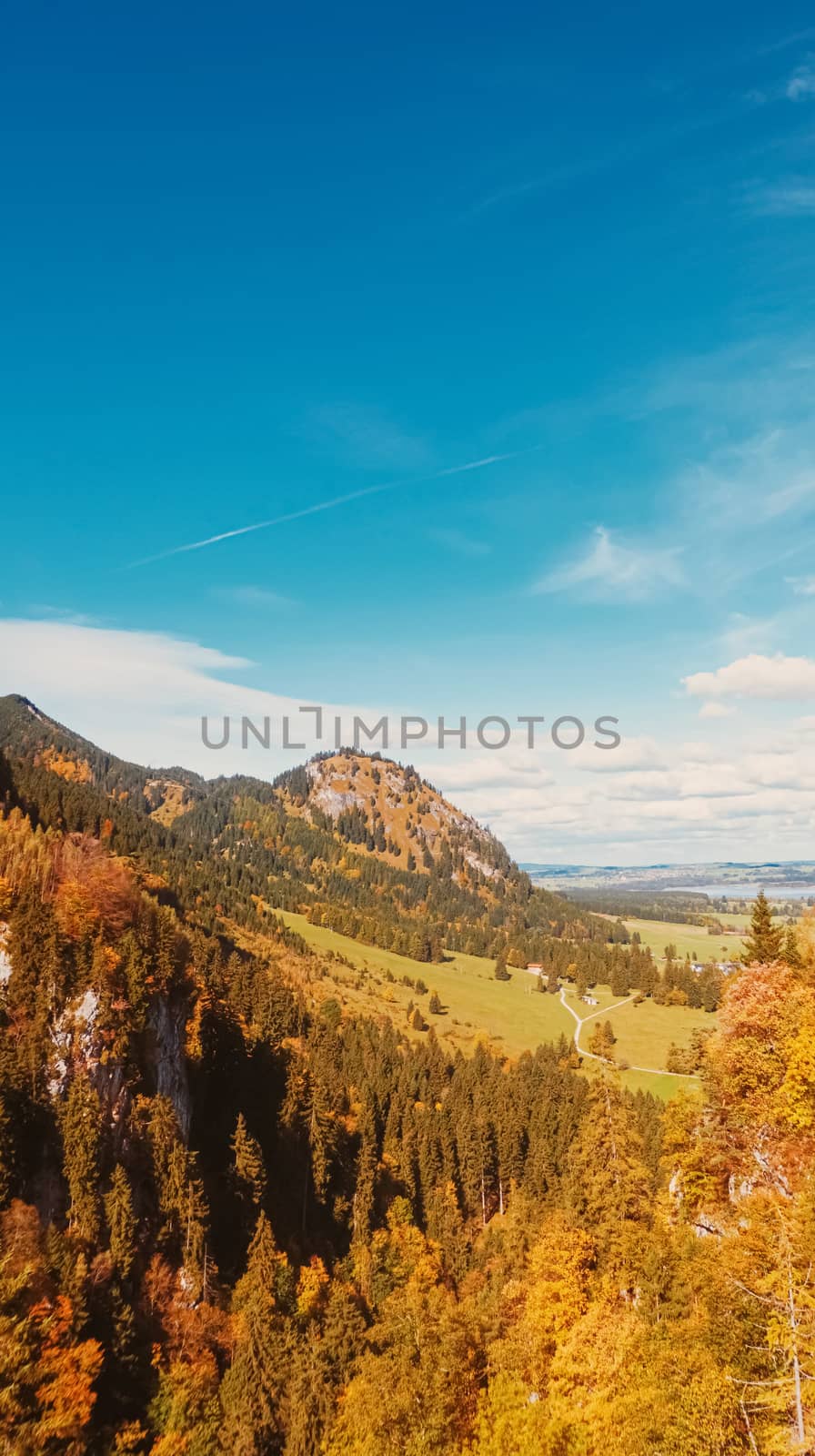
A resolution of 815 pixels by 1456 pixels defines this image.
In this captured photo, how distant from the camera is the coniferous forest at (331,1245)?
30812 mm

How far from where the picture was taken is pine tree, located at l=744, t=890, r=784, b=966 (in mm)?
60906

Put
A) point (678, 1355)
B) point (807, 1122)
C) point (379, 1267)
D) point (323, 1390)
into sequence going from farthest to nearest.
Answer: point (379, 1267)
point (323, 1390)
point (807, 1122)
point (678, 1355)

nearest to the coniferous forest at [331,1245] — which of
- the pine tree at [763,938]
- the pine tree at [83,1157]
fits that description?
the pine tree at [83,1157]

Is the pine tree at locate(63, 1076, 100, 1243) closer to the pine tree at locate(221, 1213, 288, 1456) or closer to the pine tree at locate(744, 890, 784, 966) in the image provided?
the pine tree at locate(221, 1213, 288, 1456)

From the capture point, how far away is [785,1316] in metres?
25.3

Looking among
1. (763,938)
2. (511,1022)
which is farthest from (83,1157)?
(511,1022)

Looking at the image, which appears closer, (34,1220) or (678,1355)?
(678,1355)

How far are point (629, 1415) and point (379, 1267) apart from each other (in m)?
63.7

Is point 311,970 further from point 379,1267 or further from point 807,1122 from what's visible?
point 807,1122

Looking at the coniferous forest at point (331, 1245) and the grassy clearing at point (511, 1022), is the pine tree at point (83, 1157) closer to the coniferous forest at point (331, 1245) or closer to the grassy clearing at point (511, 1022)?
the coniferous forest at point (331, 1245)

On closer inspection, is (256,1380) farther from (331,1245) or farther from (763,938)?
(763,938)

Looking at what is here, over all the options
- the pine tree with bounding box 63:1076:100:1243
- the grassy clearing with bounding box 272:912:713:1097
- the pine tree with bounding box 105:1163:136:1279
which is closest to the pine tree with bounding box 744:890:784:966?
the pine tree with bounding box 105:1163:136:1279

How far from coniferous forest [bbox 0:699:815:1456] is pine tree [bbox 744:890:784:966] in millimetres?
303

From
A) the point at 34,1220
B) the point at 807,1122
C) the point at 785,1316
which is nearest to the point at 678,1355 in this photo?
the point at 785,1316
